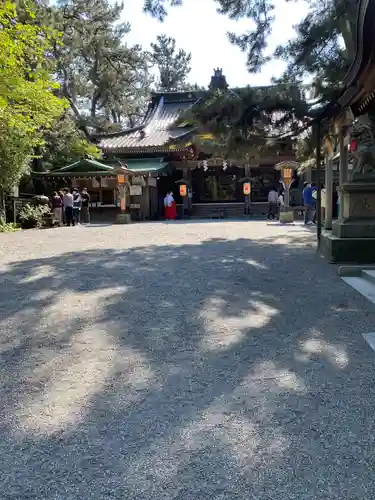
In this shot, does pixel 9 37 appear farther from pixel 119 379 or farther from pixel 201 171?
pixel 201 171

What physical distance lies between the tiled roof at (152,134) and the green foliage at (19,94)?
599 centimetres

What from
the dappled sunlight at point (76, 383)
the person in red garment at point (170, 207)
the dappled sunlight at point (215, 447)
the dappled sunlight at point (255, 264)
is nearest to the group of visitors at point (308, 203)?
the person in red garment at point (170, 207)

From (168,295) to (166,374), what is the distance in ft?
6.78

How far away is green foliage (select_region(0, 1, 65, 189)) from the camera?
1054 centimetres

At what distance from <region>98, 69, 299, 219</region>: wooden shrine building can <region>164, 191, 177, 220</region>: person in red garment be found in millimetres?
1012

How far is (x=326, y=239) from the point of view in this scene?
734 cm

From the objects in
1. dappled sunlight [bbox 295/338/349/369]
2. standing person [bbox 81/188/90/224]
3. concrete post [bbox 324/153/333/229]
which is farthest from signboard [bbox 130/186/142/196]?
dappled sunlight [bbox 295/338/349/369]

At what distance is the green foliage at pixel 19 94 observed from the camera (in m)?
10.5

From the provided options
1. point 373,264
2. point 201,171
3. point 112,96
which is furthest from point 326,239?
point 112,96

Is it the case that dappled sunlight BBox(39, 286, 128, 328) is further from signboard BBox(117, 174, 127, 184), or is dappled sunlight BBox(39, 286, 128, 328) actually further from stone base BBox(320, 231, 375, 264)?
signboard BBox(117, 174, 127, 184)

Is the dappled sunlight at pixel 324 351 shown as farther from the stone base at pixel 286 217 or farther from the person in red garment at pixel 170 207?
the person in red garment at pixel 170 207

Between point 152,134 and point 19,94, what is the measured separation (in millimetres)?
12332

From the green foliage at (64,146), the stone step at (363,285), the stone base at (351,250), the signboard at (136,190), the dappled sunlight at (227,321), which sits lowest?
the dappled sunlight at (227,321)

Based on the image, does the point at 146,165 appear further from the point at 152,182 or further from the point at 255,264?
the point at 255,264
